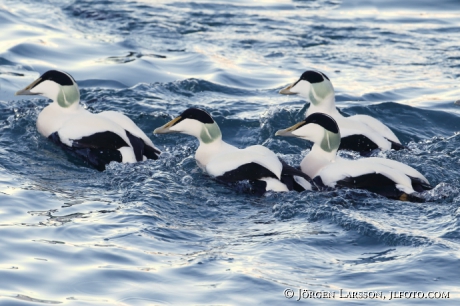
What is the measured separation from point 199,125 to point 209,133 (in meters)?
0.11

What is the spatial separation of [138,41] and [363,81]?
11.4 feet

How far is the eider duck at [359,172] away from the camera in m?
6.59

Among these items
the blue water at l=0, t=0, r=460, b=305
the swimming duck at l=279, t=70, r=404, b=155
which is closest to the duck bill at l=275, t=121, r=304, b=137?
the blue water at l=0, t=0, r=460, b=305

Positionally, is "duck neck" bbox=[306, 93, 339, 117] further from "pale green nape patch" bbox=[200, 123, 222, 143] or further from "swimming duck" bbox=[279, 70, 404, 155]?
"pale green nape patch" bbox=[200, 123, 222, 143]

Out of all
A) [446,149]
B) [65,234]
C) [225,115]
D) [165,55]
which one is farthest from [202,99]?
[65,234]

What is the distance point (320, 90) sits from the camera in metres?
8.56

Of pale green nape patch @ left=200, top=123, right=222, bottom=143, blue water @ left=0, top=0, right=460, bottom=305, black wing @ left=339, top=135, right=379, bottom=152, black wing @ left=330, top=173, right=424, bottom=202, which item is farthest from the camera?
black wing @ left=339, top=135, right=379, bottom=152

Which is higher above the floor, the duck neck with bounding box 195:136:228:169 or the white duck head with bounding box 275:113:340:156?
the white duck head with bounding box 275:113:340:156

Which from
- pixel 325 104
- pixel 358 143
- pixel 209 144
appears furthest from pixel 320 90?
pixel 209 144

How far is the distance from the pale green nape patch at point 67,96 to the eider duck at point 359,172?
233 centimetres

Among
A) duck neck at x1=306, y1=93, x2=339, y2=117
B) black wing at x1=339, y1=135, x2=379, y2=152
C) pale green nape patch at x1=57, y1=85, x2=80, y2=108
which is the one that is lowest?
black wing at x1=339, y1=135, x2=379, y2=152

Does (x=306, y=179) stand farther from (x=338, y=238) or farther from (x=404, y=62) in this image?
(x=404, y=62)

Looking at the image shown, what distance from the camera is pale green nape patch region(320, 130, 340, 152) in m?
7.32

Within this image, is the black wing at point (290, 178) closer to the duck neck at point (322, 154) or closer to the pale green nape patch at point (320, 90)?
the duck neck at point (322, 154)
